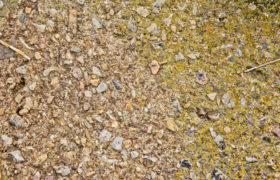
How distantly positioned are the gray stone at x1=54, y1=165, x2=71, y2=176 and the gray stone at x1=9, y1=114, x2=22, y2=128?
21.5 inches

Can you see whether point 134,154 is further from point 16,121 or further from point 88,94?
point 16,121

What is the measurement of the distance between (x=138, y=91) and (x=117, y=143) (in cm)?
58

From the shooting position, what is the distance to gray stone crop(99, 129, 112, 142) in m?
2.81

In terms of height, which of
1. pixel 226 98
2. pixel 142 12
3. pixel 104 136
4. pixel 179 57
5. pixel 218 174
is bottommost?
pixel 218 174

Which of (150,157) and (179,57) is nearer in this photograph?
(150,157)

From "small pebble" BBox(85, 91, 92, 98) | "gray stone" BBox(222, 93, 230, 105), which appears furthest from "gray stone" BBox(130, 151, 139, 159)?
"gray stone" BBox(222, 93, 230, 105)

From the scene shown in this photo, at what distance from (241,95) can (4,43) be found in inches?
100

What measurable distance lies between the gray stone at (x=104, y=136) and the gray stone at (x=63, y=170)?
413mm

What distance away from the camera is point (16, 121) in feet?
8.97

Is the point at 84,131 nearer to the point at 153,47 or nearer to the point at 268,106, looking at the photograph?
the point at 153,47

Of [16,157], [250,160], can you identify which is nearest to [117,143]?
[16,157]

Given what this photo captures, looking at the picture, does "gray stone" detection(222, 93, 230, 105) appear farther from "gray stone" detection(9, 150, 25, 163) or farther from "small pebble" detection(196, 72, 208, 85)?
"gray stone" detection(9, 150, 25, 163)

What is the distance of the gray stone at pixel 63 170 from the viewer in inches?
106

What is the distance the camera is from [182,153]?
2855 millimetres
